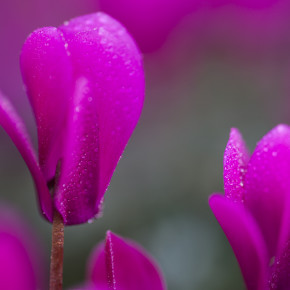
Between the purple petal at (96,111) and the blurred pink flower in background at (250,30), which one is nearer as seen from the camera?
the purple petal at (96,111)

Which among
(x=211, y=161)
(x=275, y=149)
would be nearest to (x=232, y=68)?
(x=211, y=161)

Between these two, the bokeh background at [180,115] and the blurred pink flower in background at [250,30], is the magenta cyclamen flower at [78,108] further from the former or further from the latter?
the blurred pink flower in background at [250,30]

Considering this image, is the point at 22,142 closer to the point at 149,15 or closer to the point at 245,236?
the point at 245,236

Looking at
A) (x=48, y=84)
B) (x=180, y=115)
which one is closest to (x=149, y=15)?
(x=180, y=115)

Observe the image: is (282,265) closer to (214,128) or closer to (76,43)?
(76,43)

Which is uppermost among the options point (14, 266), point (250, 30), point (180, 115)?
point (14, 266)

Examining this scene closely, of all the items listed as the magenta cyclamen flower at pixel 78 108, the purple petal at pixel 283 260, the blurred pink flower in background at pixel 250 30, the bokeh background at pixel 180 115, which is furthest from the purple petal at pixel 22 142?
the blurred pink flower in background at pixel 250 30
